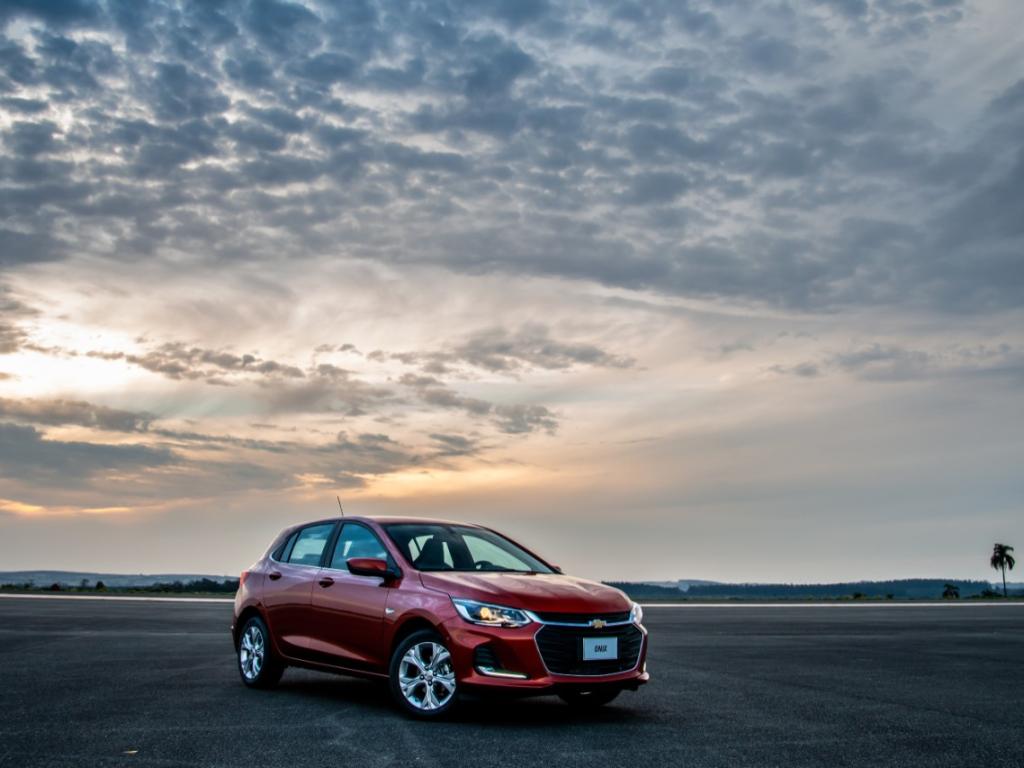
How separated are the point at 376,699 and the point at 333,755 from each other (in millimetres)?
3266

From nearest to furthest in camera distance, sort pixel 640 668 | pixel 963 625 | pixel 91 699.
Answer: pixel 640 668 → pixel 91 699 → pixel 963 625

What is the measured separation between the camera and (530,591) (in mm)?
9102

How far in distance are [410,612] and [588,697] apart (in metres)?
1.84

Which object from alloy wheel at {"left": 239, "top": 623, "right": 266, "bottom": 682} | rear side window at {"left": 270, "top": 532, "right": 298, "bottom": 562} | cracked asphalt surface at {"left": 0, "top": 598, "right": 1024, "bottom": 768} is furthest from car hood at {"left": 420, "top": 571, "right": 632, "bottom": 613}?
alloy wheel at {"left": 239, "top": 623, "right": 266, "bottom": 682}

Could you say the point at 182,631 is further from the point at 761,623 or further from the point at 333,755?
the point at 333,755

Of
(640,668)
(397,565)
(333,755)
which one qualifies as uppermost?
(397,565)

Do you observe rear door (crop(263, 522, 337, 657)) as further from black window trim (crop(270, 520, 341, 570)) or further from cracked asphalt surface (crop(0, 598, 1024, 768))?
cracked asphalt surface (crop(0, 598, 1024, 768))

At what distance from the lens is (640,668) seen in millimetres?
9453

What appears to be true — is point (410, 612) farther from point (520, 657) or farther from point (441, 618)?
point (520, 657)

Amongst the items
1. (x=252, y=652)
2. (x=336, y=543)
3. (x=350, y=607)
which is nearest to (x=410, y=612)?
(x=350, y=607)

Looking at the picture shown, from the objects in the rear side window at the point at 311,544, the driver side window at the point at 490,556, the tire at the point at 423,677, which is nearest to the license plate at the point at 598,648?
the tire at the point at 423,677

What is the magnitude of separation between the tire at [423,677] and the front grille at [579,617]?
2.76 ft

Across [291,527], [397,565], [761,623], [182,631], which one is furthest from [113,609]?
[397,565]

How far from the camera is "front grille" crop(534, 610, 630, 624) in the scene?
8875mm
